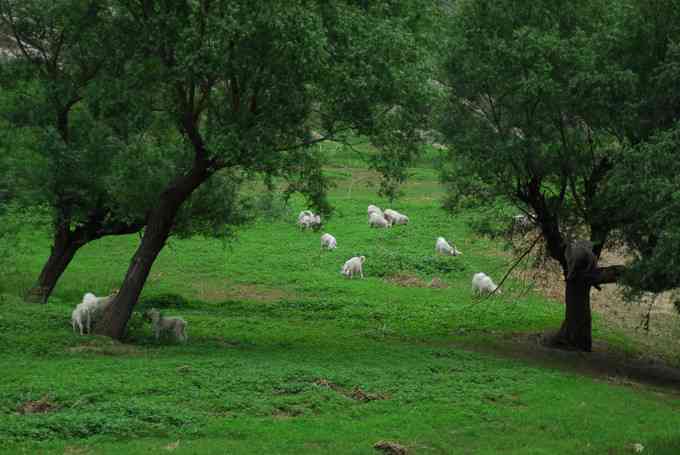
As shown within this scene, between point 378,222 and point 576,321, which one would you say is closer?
point 576,321

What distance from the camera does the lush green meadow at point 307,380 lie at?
14242 millimetres

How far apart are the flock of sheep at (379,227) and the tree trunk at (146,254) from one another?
204 inches

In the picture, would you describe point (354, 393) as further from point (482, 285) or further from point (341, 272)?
point (341, 272)

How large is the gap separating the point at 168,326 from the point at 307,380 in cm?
545

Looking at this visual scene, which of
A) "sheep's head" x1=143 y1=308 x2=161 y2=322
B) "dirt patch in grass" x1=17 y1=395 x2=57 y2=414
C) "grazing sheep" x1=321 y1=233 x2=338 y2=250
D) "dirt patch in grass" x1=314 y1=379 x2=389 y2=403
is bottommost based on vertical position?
"dirt patch in grass" x1=17 y1=395 x2=57 y2=414

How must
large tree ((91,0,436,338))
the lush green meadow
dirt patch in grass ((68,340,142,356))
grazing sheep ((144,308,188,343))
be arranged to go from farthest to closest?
1. grazing sheep ((144,308,188,343))
2. dirt patch in grass ((68,340,142,356))
3. large tree ((91,0,436,338))
4. the lush green meadow

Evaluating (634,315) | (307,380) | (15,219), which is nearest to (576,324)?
(634,315)

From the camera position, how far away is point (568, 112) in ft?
73.0

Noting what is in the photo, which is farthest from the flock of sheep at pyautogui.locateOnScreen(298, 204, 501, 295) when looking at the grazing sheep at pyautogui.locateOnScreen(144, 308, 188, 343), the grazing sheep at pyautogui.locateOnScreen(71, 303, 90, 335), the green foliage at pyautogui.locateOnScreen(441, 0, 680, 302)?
the grazing sheep at pyautogui.locateOnScreen(71, 303, 90, 335)

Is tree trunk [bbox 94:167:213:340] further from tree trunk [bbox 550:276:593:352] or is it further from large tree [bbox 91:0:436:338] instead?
tree trunk [bbox 550:276:593:352]

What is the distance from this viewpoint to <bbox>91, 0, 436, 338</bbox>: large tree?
59.7ft

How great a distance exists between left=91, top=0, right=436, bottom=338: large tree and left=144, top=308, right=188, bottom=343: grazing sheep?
122 cm

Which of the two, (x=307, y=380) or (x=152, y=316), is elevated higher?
(x=152, y=316)

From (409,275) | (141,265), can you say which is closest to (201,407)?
(141,265)
